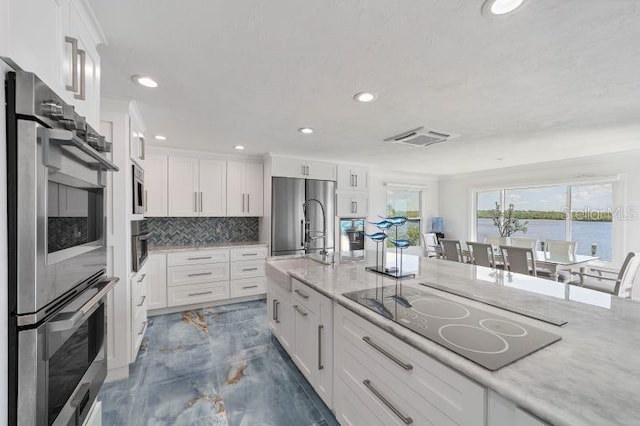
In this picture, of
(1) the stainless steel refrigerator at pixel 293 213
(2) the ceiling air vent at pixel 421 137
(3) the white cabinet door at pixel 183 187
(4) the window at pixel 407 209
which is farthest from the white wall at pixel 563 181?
(3) the white cabinet door at pixel 183 187

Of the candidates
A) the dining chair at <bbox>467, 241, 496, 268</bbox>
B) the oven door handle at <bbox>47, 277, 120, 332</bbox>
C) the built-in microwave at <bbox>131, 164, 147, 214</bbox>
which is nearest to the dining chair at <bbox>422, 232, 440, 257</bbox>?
the dining chair at <bbox>467, 241, 496, 268</bbox>

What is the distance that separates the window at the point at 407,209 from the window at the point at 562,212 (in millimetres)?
1315

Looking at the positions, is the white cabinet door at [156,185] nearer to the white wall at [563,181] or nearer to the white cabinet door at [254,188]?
the white cabinet door at [254,188]

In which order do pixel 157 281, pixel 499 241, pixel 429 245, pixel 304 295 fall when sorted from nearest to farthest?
1. pixel 304 295
2. pixel 157 281
3. pixel 499 241
4. pixel 429 245

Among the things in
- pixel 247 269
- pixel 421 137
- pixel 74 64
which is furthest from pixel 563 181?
pixel 74 64

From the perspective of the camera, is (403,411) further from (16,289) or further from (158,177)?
(158,177)

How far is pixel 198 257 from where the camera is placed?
3664 mm

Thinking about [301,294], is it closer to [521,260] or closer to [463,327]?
[463,327]

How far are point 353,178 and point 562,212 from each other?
3.75m

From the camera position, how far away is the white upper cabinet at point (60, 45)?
76cm

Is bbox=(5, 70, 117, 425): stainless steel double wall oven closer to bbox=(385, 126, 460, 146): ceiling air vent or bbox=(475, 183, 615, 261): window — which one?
bbox=(385, 126, 460, 146): ceiling air vent

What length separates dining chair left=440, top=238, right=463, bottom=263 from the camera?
3.73m

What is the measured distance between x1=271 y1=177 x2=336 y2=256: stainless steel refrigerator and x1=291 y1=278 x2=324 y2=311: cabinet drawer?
1.88 m

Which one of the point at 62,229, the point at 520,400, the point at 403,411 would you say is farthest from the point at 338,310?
the point at 62,229
